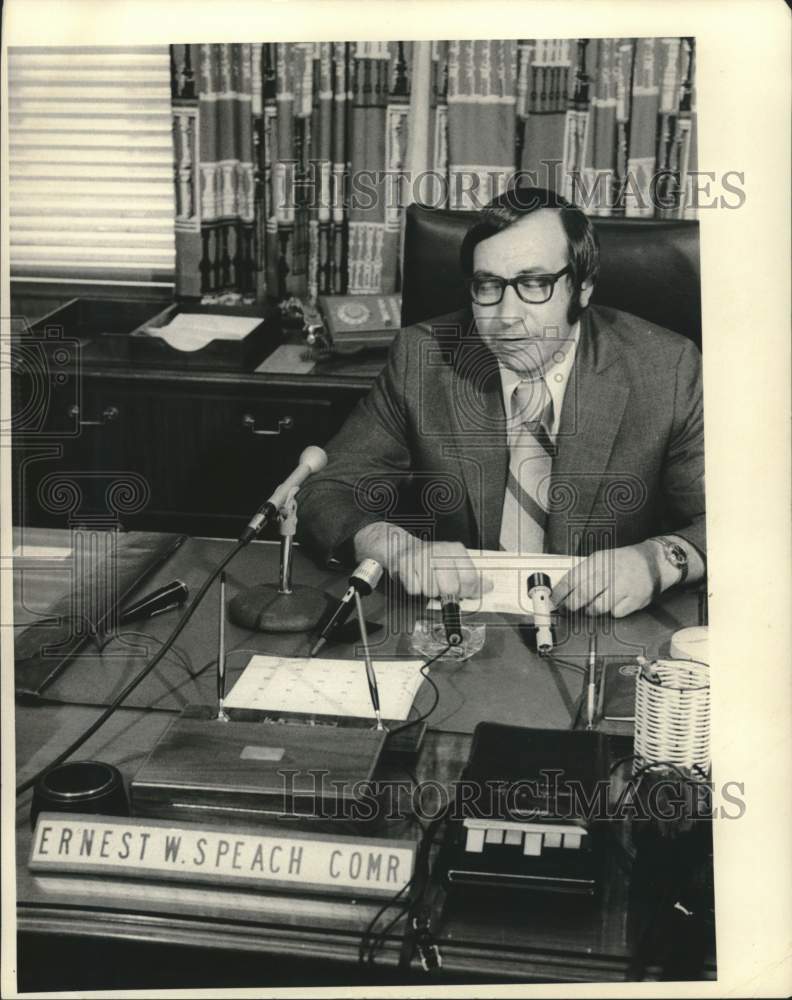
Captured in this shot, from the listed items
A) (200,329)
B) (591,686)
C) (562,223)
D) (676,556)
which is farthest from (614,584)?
(200,329)

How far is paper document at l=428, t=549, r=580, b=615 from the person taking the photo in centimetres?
187

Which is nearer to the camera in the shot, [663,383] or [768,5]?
[768,5]

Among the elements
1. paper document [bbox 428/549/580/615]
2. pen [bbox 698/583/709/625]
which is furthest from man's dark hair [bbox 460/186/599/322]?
pen [bbox 698/583/709/625]

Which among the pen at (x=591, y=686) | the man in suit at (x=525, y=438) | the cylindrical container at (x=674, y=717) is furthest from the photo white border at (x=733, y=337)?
the man in suit at (x=525, y=438)

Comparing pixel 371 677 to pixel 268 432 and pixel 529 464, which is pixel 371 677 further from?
pixel 268 432

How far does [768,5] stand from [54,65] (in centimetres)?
90

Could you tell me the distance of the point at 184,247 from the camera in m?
2.88

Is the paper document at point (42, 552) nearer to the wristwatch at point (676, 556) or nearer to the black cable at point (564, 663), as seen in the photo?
the black cable at point (564, 663)

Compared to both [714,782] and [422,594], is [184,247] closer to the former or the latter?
[422,594]

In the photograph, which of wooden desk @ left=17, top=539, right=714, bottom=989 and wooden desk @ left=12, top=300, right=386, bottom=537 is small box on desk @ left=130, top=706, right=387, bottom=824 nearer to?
wooden desk @ left=17, top=539, right=714, bottom=989

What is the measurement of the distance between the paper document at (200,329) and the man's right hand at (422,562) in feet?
3.07

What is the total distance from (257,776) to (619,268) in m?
1.07

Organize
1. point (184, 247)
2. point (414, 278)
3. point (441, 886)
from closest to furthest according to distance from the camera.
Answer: point (441, 886) → point (414, 278) → point (184, 247)

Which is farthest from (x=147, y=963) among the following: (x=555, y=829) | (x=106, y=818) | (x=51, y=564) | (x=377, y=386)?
(x=377, y=386)
